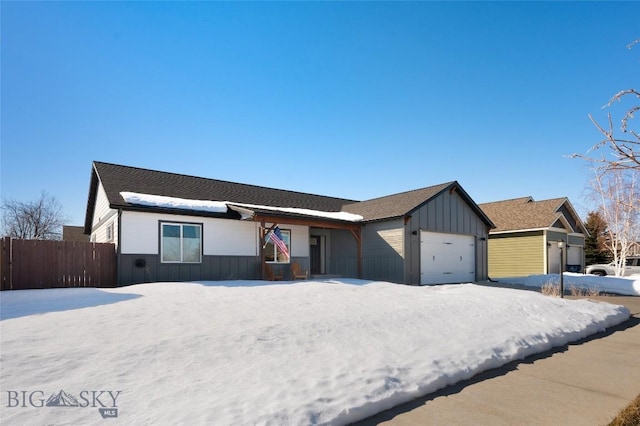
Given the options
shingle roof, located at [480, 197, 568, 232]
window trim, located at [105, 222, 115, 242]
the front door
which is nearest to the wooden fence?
window trim, located at [105, 222, 115, 242]

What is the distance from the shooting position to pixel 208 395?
11.7 ft

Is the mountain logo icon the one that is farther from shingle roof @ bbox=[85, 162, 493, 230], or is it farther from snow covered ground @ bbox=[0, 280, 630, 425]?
shingle roof @ bbox=[85, 162, 493, 230]

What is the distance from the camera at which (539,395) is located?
431 cm

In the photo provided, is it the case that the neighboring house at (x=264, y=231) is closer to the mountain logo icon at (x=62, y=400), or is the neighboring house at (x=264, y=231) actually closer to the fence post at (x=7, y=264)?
the fence post at (x=7, y=264)

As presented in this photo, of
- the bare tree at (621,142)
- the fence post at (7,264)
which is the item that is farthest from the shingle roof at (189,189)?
the bare tree at (621,142)

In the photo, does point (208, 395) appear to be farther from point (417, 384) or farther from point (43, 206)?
point (43, 206)

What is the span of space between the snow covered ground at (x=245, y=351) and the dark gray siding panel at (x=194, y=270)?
3245 mm

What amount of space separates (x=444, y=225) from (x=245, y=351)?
46.2 ft

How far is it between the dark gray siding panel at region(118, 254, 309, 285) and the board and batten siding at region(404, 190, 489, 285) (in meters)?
5.04

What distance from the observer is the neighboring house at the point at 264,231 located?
1245 centimetres

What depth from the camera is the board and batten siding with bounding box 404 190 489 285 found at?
50.8 feet

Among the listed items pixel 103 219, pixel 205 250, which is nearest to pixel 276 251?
pixel 205 250

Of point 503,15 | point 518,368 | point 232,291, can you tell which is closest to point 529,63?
point 503,15

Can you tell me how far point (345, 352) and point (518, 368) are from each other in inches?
102
